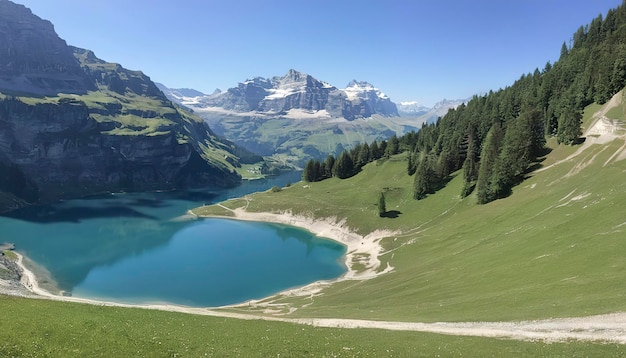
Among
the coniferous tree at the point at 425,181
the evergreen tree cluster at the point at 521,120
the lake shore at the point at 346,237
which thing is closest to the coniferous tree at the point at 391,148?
the evergreen tree cluster at the point at 521,120

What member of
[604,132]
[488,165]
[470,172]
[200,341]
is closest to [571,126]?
[604,132]

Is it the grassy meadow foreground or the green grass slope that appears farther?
the green grass slope

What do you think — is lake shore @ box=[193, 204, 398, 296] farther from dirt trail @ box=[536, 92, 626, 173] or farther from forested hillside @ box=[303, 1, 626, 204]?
dirt trail @ box=[536, 92, 626, 173]

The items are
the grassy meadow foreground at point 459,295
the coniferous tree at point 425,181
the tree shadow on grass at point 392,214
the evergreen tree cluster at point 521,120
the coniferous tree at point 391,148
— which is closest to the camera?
the grassy meadow foreground at point 459,295

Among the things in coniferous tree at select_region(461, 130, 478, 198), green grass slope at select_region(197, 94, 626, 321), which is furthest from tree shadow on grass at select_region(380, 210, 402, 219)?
coniferous tree at select_region(461, 130, 478, 198)

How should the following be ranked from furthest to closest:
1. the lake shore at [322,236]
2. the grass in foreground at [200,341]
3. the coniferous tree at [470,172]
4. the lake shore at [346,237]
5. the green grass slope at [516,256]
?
the coniferous tree at [470,172] → the lake shore at [346,237] → the lake shore at [322,236] → the green grass slope at [516,256] → the grass in foreground at [200,341]

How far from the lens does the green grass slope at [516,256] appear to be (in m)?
35.2

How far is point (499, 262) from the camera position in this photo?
53.4m

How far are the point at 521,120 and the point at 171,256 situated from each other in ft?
372

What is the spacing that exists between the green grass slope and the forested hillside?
19.1ft

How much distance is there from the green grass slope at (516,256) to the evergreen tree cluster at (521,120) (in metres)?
5.58

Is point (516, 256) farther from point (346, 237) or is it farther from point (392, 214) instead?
point (346, 237)

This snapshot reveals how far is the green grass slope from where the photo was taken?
116ft

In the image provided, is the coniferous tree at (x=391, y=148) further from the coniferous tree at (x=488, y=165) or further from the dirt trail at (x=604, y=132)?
the dirt trail at (x=604, y=132)
